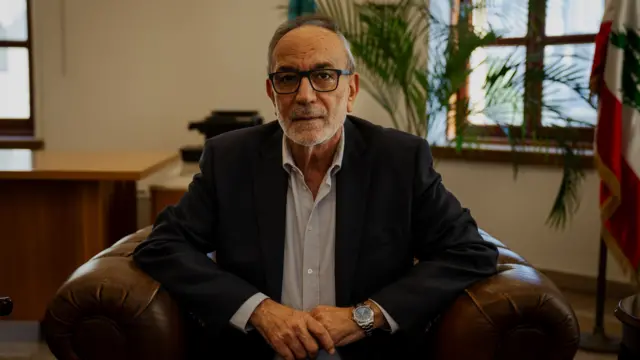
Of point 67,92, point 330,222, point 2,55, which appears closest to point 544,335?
point 330,222

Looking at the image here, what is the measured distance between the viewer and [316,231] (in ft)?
5.47

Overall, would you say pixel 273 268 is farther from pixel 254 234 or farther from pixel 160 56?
pixel 160 56

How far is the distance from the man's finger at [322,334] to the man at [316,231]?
0.06ft

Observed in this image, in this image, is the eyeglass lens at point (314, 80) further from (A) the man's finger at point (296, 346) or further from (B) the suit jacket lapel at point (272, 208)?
(A) the man's finger at point (296, 346)

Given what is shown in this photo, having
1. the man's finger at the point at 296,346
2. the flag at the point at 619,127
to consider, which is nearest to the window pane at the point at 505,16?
the flag at the point at 619,127

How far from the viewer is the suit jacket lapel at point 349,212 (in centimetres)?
162

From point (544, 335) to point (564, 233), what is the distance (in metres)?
2.46

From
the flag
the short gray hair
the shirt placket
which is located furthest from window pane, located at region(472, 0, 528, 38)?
the shirt placket

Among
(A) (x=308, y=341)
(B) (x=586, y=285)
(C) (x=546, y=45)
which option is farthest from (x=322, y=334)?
(C) (x=546, y=45)

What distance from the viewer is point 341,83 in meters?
1.66

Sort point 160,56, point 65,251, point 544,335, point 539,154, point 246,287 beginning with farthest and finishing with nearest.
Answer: point 160,56
point 539,154
point 65,251
point 246,287
point 544,335

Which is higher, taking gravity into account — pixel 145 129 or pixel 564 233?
→ pixel 145 129

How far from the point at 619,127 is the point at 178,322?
198 centimetres

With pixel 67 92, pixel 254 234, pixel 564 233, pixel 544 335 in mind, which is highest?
pixel 67 92
